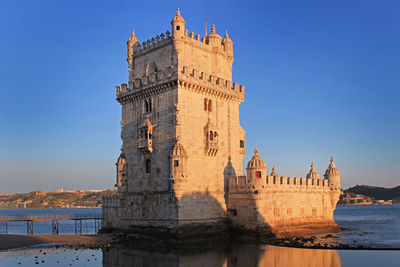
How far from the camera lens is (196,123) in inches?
1687

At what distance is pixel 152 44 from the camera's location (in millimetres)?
45844

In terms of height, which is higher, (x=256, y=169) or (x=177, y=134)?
(x=177, y=134)

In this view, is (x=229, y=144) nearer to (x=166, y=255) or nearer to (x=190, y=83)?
(x=190, y=83)

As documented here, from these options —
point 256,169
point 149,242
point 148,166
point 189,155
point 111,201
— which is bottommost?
point 149,242

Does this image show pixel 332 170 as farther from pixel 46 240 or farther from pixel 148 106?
pixel 46 240

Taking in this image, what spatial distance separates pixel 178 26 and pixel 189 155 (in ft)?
41.0

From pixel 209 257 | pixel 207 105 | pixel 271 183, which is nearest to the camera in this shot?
pixel 209 257

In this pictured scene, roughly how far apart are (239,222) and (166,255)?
1008 centimetres

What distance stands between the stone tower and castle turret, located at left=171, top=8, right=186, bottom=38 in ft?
0.32

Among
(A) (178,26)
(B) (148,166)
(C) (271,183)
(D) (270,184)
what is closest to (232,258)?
(D) (270,184)

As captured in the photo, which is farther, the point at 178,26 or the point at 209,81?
the point at 209,81

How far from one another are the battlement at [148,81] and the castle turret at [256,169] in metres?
11.0

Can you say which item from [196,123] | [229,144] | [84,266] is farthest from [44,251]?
[229,144]

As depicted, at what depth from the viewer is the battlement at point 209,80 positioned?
42.2m
